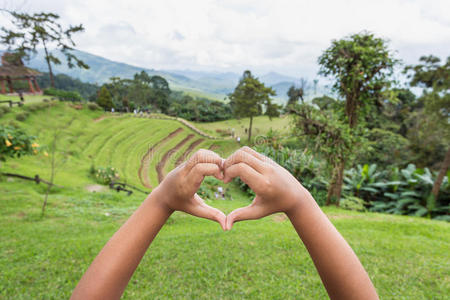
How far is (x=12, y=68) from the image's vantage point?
23.1 meters

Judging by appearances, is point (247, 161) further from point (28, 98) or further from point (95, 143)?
point (28, 98)

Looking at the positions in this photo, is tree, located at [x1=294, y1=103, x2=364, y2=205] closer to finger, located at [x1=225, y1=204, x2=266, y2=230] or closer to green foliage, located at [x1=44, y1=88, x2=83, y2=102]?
finger, located at [x1=225, y1=204, x2=266, y2=230]

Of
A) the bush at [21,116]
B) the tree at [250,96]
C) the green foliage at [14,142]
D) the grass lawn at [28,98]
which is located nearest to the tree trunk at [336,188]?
the green foliage at [14,142]

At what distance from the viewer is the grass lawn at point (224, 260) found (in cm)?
307

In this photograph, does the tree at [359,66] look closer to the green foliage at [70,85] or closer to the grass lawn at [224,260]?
the grass lawn at [224,260]

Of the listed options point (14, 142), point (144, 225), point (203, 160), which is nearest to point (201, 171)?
point (203, 160)

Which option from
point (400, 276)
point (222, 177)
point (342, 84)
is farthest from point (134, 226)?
point (342, 84)

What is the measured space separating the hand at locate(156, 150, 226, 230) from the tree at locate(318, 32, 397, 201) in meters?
6.05

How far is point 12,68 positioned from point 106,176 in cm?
2177

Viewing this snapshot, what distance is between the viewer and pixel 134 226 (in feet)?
4.17

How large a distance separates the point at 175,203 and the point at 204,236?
3.77m

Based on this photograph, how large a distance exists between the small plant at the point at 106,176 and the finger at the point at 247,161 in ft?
40.2

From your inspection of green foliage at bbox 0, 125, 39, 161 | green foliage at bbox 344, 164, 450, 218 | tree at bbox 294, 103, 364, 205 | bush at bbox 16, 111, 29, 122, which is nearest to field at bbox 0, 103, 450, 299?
tree at bbox 294, 103, 364, 205

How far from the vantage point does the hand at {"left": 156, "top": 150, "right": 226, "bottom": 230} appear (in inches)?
44.6
